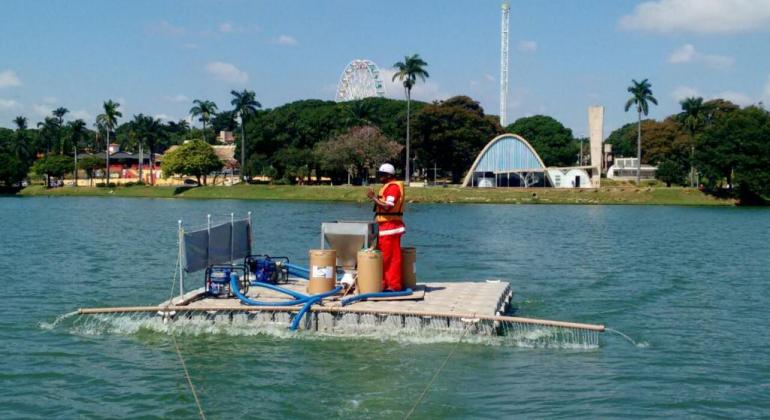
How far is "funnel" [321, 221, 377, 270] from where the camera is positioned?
738 inches

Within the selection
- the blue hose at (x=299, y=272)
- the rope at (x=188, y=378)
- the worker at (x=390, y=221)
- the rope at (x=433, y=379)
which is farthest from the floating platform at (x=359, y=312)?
the blue hose at (x=299, y=272)

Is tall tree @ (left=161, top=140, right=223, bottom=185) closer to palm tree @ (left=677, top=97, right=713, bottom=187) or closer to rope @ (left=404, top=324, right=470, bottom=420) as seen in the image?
palm tree @ (left=677, top=97, right=713, bottom=187)

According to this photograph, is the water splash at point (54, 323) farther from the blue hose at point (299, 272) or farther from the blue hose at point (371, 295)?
the blue hose at point (371, 295)

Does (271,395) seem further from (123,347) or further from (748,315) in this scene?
(748,315)

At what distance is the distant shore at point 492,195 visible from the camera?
94.8 meters

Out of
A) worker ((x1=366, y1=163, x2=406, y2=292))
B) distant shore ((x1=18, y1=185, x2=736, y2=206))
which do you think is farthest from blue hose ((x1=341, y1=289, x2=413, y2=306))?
distant shore ((x1=18, y1=185, x2=736, y2=206))

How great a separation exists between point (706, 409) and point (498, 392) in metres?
3.34

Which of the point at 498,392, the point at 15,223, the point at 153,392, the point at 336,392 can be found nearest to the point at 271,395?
the point at 336,392

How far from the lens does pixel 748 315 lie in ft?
70.2

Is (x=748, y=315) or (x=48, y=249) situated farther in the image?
(x=48, y=249)

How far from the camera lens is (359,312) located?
16.8 m

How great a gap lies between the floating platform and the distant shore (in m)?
76.2

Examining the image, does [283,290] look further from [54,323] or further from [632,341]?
[632,341]

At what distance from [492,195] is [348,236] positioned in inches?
3227
